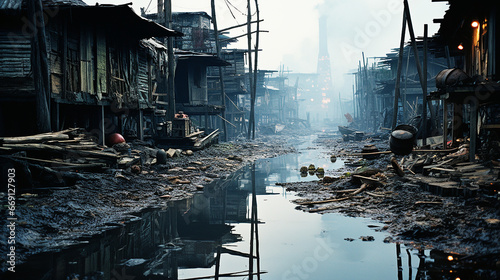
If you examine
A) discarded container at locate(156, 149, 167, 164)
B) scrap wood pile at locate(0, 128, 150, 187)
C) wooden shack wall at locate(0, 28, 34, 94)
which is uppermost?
wooden shack wall at locate(0, 28, 34, 94)

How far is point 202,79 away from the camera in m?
30.2

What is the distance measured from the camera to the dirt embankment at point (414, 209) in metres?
6.15

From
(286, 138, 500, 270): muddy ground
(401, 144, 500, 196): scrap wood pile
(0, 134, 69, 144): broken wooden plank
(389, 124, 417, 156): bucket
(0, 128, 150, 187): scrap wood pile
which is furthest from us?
(389, 124, 417, 156): bucket

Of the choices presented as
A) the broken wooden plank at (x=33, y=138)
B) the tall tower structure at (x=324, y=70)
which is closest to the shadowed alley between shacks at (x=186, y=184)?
the broken wooden plank at (x=33, y=138)

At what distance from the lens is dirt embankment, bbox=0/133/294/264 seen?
6871 mm

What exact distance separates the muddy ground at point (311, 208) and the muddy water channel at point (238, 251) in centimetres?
40

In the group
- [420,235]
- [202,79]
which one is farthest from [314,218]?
[202,79]

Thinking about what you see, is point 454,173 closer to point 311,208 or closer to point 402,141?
point 311,208

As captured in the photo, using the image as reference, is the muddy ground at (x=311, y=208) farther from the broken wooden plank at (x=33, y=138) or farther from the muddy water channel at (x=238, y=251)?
the broken wooden plank at (x=33, y=138)

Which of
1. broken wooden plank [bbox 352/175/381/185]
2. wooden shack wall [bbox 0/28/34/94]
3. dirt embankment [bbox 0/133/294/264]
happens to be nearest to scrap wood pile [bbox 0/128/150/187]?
dirt embankment [bbox 0/133/294/264]

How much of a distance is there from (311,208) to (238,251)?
10.8ft

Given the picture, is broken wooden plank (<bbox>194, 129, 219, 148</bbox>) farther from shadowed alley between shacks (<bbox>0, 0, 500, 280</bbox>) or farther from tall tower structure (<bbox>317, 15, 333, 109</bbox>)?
tall tower structure (<bbox>317, 15, 333, 109</bbox>)

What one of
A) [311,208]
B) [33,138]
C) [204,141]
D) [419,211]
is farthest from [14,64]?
[419,211]

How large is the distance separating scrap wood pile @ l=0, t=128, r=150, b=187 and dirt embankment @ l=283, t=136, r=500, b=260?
5.34m
